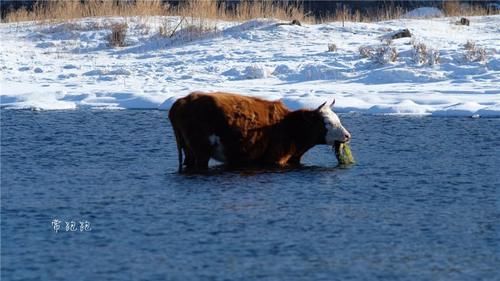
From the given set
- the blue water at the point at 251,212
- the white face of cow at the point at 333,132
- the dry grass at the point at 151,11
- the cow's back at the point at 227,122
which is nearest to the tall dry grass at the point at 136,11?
the dry grass at the point at 151,11

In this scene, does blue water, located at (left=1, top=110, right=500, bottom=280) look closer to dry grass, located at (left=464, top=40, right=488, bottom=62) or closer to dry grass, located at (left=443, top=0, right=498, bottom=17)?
dry grass, located at (left=464, top=40, right=488, bottom=62)

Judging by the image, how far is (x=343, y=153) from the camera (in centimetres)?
1451

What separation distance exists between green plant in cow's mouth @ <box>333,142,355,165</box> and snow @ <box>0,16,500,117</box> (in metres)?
4.64

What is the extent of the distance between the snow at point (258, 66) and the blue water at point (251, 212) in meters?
4.09

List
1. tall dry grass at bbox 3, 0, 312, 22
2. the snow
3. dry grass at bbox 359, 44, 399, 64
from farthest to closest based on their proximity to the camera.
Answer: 1. tall dry grass at bbox 3, 0, 312, 22
2. dry grass at bbox 359, 44, 399, 64
3. the snow

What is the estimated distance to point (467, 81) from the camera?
22.0 meters

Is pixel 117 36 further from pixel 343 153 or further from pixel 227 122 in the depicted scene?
pixel 227 122

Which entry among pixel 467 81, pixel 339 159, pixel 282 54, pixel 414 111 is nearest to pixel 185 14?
pixel 282 54

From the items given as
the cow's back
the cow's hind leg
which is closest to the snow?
the cow's back

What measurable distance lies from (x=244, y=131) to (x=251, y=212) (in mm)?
2562

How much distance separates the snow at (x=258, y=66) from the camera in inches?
801

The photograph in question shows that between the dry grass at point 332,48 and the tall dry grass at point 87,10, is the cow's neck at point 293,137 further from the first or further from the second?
the tall dry grass at point 87,10

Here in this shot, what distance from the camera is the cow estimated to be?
13.4 m

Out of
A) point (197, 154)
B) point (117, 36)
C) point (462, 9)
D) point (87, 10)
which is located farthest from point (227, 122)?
point (462, 9)
